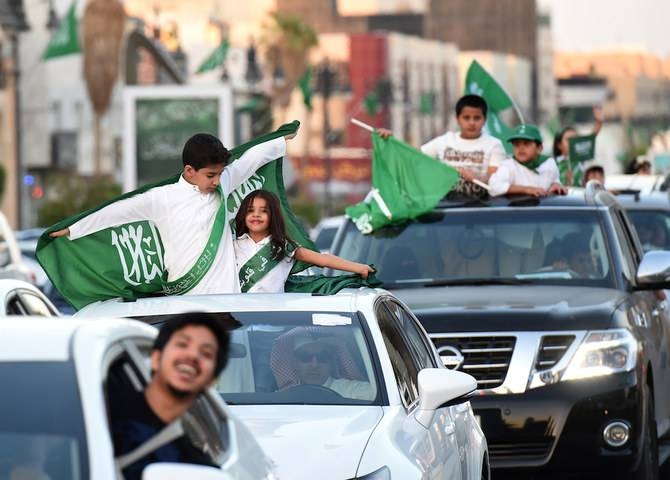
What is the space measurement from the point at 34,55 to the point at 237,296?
303ft

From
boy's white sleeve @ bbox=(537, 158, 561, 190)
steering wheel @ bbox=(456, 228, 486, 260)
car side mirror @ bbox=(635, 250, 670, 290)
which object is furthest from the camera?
boy's white sleeve @ bbox=(537, 158, 561, 190)

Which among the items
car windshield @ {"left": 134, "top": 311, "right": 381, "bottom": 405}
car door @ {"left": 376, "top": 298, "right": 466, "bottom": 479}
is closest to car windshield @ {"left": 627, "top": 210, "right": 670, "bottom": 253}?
car door @ {"left": 376, "top": 298, "right": 466, "bottom": 479}

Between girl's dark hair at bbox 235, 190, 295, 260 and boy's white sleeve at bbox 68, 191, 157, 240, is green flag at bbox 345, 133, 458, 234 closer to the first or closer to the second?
girl's dark hair at bbox 235, 190, 295, 260

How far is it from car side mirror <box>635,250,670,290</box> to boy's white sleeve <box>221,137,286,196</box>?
213 cm

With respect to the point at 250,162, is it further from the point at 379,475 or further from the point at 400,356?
the point at 379,475

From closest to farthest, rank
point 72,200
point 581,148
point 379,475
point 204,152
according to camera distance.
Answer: point 379,475
point 204,152
point 581,148
point 72,200

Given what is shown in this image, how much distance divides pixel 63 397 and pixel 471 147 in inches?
371

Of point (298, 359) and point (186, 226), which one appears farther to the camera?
point (186, 226)

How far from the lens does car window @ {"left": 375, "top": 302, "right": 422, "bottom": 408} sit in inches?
317

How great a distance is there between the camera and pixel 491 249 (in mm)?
12203

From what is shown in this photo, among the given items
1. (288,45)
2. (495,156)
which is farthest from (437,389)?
(288,45)

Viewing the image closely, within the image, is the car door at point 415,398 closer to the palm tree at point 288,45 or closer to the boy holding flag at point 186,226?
the boy holding flag at point 186,226

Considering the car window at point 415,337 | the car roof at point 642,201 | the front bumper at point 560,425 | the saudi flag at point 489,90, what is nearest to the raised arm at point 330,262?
the car window at point 415,337

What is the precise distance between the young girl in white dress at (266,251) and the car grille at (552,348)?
1.25 metres
